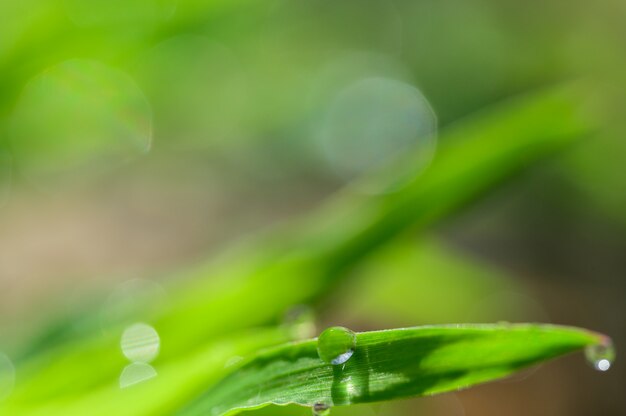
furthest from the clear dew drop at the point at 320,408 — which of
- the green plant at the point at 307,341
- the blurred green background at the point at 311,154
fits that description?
the blurred green background at the point at 311,154

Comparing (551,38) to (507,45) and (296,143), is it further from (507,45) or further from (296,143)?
(296,143)

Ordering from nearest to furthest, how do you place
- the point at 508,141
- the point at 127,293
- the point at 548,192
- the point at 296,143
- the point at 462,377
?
the point at 462,377 → the point at 508,141 → the point at 127,293 → the point at 548,192 → the point at 296,143

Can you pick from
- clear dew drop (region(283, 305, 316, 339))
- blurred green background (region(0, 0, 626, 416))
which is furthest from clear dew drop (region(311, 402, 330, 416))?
blurred green background (region(0, 0, 626, 416))

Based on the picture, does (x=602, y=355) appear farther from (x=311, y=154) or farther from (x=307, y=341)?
(x=311, y=154)

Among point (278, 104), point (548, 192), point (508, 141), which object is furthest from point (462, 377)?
point (278, 104)

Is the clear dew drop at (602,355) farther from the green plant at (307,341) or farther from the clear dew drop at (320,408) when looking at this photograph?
the clear dew drop at (320,408)

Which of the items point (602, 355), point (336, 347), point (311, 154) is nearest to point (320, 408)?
point (336, 347)

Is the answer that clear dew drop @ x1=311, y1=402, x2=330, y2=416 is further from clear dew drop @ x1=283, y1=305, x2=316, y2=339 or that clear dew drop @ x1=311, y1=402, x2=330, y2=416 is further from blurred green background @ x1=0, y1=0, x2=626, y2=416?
blurred green background @ x1=0, y1=0, x2=626, y2=416
